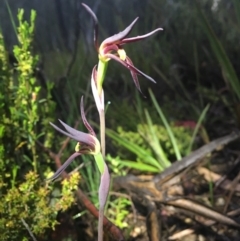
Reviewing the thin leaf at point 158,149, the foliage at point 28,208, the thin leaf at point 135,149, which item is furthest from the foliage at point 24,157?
the thin leaf at point 158,149

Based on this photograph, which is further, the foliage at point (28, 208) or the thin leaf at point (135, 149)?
the thin leaf at point (135, 149)

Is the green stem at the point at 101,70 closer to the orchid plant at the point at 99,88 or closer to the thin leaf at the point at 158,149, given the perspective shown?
the orchid plant at the point at 99,88

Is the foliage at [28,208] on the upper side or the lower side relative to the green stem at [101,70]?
lower

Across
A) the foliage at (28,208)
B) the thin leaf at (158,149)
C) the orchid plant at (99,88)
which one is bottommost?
the thin leaf at (158,149)

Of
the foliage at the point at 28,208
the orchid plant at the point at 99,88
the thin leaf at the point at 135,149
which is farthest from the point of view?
the thin leaf at the point at 135,149

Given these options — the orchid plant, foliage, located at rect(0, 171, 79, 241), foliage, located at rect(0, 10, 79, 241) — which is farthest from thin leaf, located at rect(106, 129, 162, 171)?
the orchid plant

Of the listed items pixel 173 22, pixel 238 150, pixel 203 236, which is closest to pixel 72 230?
pixel 203 236

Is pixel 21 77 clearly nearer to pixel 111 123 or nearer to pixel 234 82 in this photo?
pixel 234 82

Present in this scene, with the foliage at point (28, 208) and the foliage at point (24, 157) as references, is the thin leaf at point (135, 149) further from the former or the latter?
the foliage at point (28, 208)

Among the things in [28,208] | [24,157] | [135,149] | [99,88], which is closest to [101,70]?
[99,88]

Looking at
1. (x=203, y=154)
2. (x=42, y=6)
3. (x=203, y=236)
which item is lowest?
(x=203, y=236)

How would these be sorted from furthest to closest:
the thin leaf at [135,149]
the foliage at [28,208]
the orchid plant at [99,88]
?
the thin leaf at [135,149] → the foliage at [28,208] → the orchid plant at [99,88]
